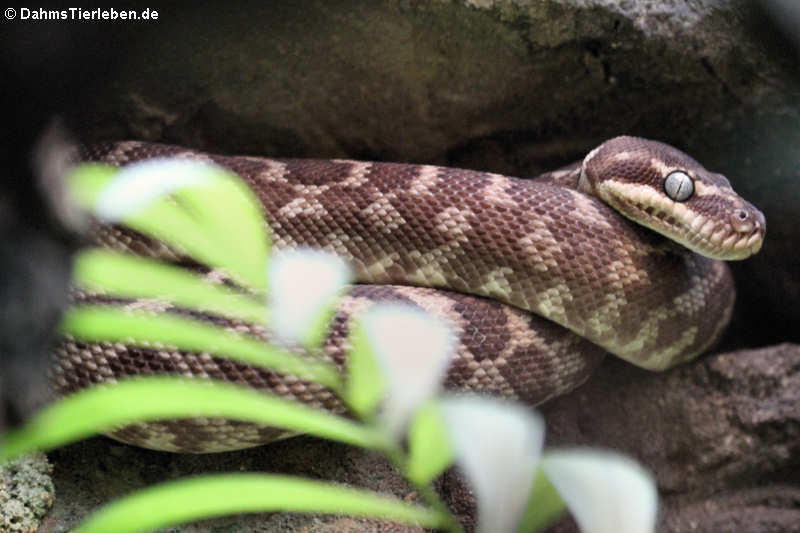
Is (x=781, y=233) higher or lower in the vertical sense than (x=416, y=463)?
lower

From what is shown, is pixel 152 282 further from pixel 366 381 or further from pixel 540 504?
pixel 540 504

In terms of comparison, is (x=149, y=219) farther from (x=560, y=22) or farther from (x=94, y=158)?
(x=560, y=22)

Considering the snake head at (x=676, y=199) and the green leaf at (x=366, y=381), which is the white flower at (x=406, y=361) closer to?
the green leaf at (x=366, y=381)

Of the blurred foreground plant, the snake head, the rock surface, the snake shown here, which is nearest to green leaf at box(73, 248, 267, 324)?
the blurred foreground plant

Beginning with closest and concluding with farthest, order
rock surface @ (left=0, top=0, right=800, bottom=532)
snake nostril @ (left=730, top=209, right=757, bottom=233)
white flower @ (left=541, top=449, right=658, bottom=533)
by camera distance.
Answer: white flower @ (left=541, top=449, right=658, bottom=533), snake nostril @ (left=730, top=209, right=757, bottom=233), rock surface @ (left=0, top=0, right=800, bottom=532)

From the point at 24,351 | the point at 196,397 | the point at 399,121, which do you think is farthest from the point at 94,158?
the point at 196,397

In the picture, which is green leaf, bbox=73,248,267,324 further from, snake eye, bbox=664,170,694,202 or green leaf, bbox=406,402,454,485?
snake eye, bbox=664,170,694,202

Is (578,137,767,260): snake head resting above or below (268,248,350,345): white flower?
below
